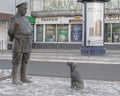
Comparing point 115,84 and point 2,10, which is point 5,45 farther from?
point 115,84

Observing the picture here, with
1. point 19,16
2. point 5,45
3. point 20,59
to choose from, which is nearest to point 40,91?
point 20,59

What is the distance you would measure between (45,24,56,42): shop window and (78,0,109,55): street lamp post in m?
13.7

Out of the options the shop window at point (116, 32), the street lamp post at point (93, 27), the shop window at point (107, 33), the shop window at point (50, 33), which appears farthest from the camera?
the shop window at point (50, 33)

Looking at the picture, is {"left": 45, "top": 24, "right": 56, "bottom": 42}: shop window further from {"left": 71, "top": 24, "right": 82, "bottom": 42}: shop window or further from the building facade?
{"left": 71, "top": 24, "right": 82, "bottom": 42}: shop window

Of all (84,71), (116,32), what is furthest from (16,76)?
(116,32)

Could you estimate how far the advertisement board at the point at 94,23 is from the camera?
27.8 metres

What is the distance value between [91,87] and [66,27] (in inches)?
1179

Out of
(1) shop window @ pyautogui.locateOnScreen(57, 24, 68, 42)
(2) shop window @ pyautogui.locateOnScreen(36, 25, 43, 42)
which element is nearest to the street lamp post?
(1) shop window @ pyautogui.locateOnScreen(57, 24, 68, 42)

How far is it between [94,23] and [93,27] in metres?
0.27

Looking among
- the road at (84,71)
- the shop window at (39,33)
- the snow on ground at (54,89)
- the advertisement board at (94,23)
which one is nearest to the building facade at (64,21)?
the shop window at (39,33)

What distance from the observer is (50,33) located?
138 feet

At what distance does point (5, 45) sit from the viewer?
35.5 m

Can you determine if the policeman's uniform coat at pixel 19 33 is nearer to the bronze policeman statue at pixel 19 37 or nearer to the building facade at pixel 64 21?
the bronze policeman statue at pixel 19 37

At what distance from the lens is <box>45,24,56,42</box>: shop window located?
137ft
